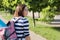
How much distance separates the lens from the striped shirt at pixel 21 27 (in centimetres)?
488

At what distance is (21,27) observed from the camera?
16.1ft

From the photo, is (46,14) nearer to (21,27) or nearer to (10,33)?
(21,27)

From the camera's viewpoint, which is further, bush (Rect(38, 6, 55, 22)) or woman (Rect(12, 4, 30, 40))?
bush (Rect(38, 6, 55, 22))

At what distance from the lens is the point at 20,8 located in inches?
197

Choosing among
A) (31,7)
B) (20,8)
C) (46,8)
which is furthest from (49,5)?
(20,8)

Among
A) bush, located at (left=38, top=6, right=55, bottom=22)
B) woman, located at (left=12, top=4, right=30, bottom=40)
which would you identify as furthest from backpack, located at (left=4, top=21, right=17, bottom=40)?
bush, located at (left=38, top=6, right=55, bottom=22)

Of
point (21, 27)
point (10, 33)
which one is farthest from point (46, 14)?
point (10, 33)

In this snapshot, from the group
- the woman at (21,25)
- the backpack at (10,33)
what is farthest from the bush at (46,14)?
the backpack at (10,33)

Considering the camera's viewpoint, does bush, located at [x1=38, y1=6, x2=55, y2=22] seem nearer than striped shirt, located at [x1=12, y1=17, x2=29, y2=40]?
No

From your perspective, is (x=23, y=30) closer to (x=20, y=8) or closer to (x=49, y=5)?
(x=20, y=8)

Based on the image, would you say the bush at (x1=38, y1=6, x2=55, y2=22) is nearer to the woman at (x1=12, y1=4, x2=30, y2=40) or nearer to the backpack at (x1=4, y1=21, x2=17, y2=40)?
the woman at (x1=12, y1=4, x2=30, y2=40)

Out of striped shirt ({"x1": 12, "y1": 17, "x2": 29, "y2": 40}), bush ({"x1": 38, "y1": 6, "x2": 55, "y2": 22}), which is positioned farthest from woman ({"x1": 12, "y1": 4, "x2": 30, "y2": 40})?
bush ({"x1": 38, "y1": 6, "x2": 55, "y2": 22})

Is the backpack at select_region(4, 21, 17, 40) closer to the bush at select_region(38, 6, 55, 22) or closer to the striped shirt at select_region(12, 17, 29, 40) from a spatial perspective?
the striped shirt at select_region(12, 17, 29, 40)

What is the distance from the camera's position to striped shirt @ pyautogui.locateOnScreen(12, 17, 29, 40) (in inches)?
192
